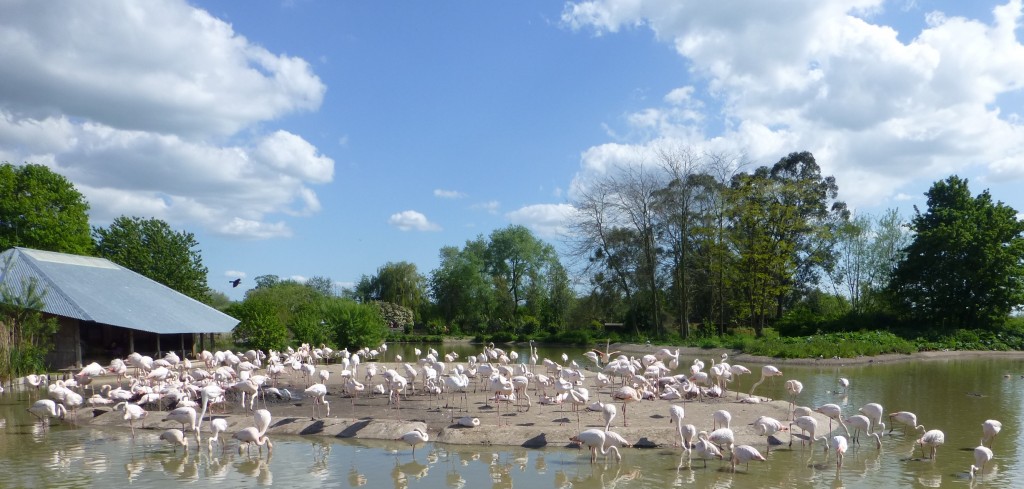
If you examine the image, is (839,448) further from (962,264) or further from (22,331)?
(962,264)

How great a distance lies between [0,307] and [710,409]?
20852 millimetres

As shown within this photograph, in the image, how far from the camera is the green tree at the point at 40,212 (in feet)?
119

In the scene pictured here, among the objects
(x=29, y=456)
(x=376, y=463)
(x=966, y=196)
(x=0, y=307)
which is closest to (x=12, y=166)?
(x=0, y=307)

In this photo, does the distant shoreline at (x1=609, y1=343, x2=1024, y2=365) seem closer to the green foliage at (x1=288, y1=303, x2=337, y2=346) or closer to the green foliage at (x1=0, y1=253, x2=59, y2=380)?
the green foliage at (x1=288, y1=303, x2=337, y2=346)

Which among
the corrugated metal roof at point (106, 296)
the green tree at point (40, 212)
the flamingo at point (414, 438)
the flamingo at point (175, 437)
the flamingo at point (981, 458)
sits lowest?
the flamingo at point (981, 458)

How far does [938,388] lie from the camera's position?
21.5 metres

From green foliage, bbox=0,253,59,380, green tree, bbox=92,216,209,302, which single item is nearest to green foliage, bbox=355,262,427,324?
green tree, bbox=92,216,209,302

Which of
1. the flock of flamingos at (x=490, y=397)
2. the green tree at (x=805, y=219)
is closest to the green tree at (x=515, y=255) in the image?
the green tree at (x=805, y=219)

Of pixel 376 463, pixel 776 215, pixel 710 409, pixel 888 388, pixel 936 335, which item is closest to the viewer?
pixel 376 463

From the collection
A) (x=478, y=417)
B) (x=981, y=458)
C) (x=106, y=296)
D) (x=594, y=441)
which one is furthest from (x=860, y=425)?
(x=106, y=296)

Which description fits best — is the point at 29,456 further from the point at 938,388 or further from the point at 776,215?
the point at 776,215

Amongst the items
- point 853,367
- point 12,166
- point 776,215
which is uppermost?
point 12,166

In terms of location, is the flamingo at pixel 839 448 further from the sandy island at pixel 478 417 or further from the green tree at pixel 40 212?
the green tree at pixel 40 212

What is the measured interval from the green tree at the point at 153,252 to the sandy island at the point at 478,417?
2479 cm
